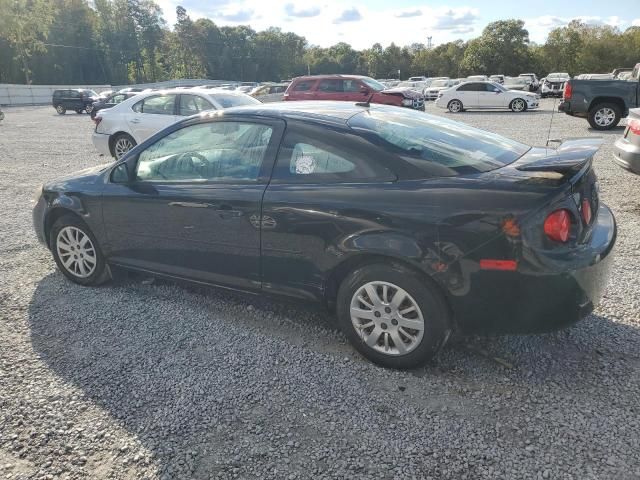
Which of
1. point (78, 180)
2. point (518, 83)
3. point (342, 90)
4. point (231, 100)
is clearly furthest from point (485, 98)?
point (78, 180)

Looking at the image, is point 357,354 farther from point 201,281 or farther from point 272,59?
point 272,59

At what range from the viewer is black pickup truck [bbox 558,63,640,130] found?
13008 millimetres

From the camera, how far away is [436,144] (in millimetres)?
3203

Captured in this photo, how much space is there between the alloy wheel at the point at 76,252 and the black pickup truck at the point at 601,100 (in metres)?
13.0

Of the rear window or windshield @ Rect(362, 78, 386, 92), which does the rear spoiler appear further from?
windshield @ Rect(362, 78, 386, 92)

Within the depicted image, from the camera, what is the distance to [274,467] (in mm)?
2344

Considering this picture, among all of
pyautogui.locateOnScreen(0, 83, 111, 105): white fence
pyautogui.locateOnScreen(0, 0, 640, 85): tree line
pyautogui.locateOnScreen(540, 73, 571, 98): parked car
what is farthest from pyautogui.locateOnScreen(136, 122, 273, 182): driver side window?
pyautogui.locateOnScreen(0, 0, 640, 85): tree line

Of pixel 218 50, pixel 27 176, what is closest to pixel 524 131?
pixel 27 176

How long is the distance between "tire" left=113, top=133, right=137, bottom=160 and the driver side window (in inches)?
266

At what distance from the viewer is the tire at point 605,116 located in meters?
13.4

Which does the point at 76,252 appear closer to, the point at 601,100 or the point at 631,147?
the point at 631,147

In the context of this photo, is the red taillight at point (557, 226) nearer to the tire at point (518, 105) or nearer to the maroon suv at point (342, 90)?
the maroon suv at point (342, 90)

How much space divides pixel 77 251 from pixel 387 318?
2825 millimetres

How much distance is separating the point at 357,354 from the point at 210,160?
5.64 ft
